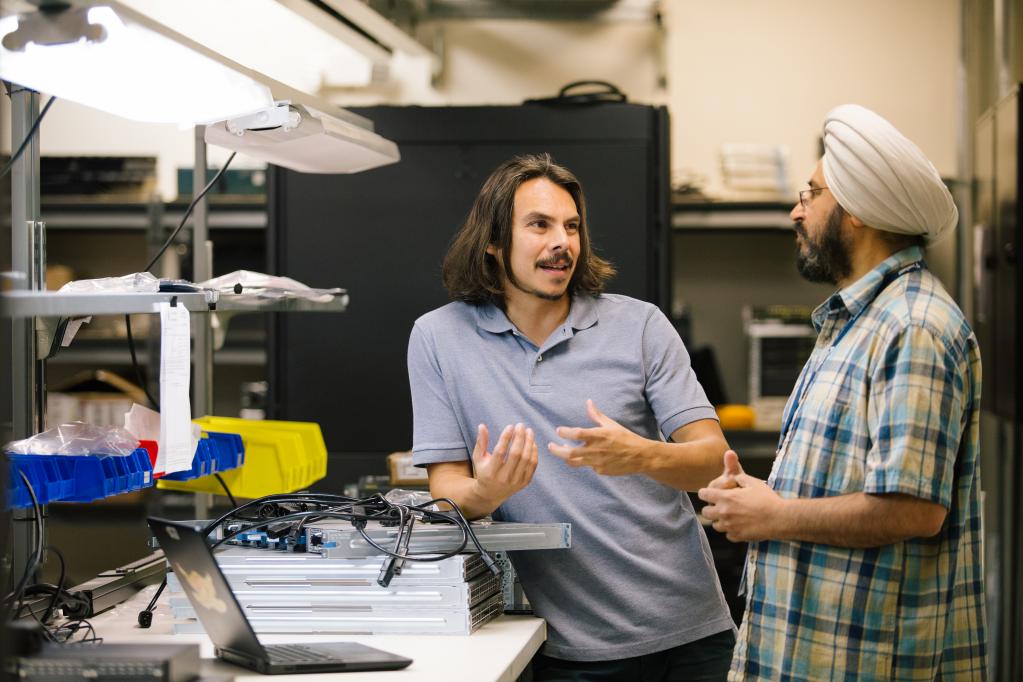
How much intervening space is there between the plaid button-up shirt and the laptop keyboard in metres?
0.63

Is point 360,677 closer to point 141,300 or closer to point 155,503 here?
point 141,300

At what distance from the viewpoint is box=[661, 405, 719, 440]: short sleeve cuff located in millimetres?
1778

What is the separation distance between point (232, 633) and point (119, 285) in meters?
0.57

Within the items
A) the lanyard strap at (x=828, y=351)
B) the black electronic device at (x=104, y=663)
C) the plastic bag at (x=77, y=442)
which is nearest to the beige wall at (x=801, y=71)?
the lanyard strap at (x=828, y=351)

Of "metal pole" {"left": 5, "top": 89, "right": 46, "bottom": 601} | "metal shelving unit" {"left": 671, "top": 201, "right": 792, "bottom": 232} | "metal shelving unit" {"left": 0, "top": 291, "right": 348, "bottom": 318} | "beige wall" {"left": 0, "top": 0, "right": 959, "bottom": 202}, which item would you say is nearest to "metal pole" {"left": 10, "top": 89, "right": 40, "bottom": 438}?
"metal pole" {"left": 5, "top": 89, "right": 46, "bottom": 601}

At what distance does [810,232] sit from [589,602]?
26.5 inches

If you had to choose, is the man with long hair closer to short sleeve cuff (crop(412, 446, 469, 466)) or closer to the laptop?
short sleeve cuff (crop(412, 446, 469, 466))

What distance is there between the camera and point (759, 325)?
12.5 feet

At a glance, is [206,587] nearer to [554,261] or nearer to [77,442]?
[77,442]

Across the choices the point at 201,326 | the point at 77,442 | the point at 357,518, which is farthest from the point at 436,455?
the point at 201,326

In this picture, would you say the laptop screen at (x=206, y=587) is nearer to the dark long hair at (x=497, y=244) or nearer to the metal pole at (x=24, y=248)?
the metal pole at (x=24, y=248)

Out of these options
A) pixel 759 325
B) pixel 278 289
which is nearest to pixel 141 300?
pixel 278 289

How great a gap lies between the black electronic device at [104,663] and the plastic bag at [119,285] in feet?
2.09

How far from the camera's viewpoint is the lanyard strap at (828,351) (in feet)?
5.15
